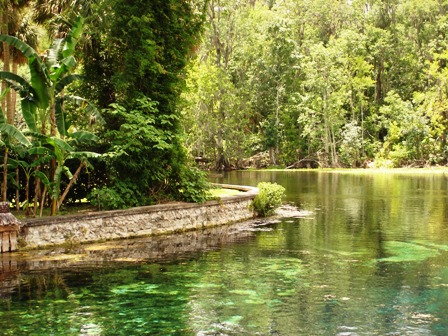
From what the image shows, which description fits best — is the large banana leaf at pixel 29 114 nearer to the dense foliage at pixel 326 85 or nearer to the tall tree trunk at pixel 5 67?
the tall tree trunk at pixel 5 67

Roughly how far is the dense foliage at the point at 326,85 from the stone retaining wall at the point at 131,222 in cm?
3826

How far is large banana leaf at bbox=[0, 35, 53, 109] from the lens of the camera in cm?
1425

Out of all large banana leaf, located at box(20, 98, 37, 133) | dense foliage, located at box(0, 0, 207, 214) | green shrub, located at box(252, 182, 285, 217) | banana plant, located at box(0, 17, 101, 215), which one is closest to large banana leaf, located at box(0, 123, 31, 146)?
banana plant, located at box(0, 17, 101, 215)

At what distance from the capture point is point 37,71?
568 inches

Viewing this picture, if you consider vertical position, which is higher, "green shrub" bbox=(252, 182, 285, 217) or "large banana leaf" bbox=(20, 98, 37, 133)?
"large banana leaf" bbox=(20, 98, 37, 133)

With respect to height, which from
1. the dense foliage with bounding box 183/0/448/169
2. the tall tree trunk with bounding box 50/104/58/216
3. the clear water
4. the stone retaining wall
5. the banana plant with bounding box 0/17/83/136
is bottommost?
the clear water

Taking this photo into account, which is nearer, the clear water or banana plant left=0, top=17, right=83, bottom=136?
the clear water

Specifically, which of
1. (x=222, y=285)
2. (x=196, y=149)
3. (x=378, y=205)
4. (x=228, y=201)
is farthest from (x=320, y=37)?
(x=222, y=285)

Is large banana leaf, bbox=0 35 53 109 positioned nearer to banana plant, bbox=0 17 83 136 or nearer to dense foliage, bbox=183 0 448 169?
banana plant, bbox=0 17 83 136

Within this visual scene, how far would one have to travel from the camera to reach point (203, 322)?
8.23m

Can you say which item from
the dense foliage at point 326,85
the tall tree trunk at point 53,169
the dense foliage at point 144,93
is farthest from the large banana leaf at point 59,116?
the dense foliage at point 326,85

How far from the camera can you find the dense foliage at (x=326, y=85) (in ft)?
193

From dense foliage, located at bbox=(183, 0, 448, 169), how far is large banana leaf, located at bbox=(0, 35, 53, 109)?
1641 inches

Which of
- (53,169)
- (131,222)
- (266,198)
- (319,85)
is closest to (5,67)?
(53,169)
